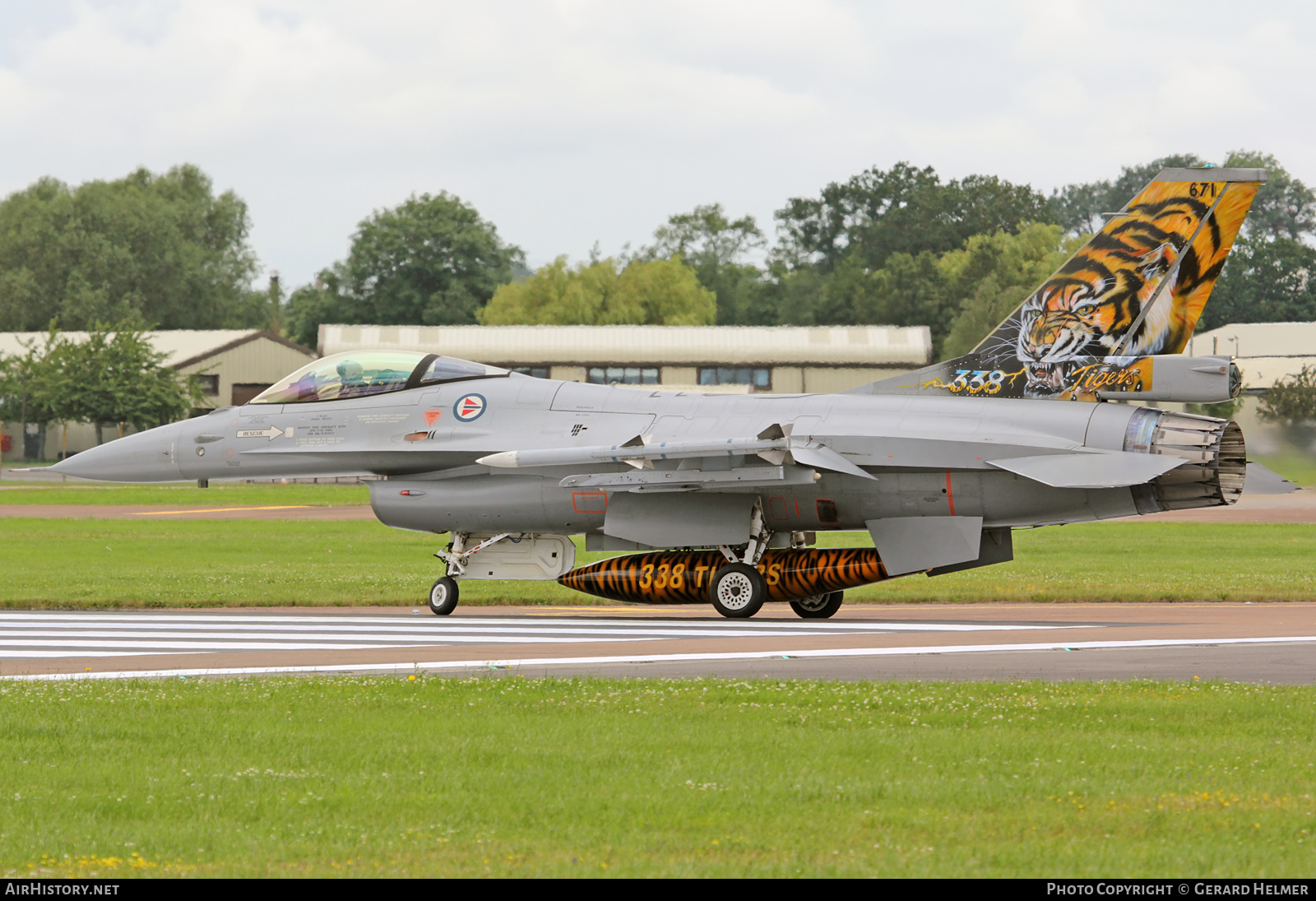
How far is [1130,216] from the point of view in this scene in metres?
17.9

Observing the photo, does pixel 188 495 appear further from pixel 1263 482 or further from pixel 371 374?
pixel 1263 482

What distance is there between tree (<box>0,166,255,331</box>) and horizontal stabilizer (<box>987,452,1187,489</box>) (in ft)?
333

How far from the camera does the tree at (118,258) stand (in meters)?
111

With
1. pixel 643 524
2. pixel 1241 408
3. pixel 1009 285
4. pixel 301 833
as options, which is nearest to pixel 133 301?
pixel 1009 285

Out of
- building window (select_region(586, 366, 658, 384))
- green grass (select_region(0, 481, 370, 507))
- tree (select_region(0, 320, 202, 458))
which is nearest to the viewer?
green grass (select_region(0, 481, 370, 507))

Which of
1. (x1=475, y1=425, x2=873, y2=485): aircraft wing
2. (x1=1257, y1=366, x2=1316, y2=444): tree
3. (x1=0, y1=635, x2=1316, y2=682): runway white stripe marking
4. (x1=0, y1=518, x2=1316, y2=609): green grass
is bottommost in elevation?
(x1=0, y1=518, x2=1316, y2=609): green grass

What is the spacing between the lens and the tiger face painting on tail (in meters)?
17.6

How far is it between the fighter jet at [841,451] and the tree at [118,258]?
96156 mm

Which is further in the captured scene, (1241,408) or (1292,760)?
(1241,408)

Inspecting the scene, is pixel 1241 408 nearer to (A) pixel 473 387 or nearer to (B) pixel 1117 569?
(B) pixel 1117 569

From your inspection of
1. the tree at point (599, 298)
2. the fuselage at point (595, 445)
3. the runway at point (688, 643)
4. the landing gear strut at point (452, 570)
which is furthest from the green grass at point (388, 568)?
the tree at point (599, 298)

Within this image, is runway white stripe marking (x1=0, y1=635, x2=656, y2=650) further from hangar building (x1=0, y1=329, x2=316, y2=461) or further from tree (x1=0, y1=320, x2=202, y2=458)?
hangar building (x1=0, y1=329, x2=316, y2=461)

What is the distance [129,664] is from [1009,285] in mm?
80228

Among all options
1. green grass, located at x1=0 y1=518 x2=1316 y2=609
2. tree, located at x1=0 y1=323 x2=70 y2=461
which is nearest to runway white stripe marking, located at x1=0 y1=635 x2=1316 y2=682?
green grass, located at x1=0 y1=518 x2=1316 y2=609
